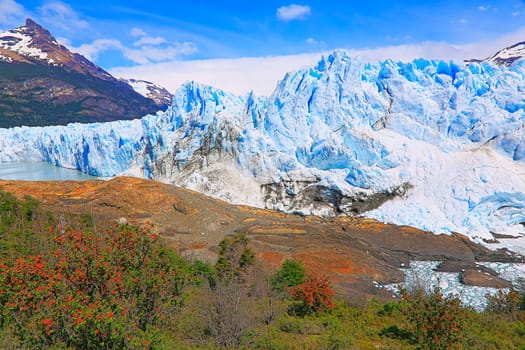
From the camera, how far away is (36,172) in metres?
53.7

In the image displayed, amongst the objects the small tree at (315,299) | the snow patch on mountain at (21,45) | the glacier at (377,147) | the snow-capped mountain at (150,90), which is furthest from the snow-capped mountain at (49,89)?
the small tree at (315,299)

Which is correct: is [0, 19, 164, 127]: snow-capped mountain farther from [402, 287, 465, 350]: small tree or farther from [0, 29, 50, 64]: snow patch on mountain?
[402, 287, 465, 350]: small tree

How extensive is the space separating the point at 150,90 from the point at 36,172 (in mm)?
138979

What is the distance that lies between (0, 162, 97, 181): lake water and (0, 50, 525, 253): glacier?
53.4ft

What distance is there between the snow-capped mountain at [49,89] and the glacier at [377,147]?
71.2 meters

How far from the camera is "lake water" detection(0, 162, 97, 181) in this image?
50000 millimetres

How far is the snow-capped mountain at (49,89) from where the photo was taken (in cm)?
9881

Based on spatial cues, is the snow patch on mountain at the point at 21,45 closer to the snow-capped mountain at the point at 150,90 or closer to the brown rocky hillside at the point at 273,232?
the snow-capped mountain at the point at 150,90

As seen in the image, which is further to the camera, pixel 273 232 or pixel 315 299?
pixel 273 232

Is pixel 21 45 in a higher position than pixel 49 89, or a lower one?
higher

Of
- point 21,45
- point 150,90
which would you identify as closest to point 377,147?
point 21,45

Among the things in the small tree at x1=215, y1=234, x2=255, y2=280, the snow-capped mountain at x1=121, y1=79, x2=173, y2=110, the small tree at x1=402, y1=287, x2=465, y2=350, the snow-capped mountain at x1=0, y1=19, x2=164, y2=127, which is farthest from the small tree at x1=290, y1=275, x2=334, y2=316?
the snow-capped mountain at x1=121, y1=79, x2=173, y2=110

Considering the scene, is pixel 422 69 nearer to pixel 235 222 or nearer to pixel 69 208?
pixel 235 222

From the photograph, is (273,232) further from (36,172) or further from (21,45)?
(21,45)
